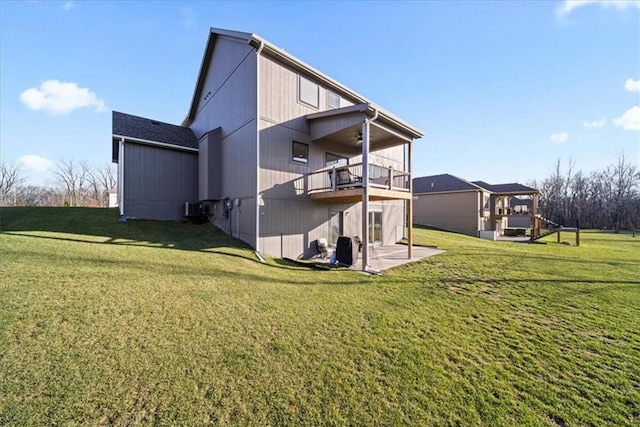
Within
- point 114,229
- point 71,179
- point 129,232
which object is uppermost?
point 71,179

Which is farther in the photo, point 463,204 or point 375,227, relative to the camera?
point 463,204

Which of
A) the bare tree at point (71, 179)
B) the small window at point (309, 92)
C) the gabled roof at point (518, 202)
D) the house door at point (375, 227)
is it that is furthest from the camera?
the bare tree at point (71, 179)

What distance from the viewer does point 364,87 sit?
14.5m

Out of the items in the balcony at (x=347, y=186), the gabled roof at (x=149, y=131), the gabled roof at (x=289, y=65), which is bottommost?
the balcony at (x=347, y=186)

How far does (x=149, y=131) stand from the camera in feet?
44.7

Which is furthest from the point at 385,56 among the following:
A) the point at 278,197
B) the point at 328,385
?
the point at 328,385

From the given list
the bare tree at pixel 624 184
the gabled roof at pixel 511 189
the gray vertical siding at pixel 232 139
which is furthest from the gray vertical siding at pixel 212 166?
the bare tree at pixel 624 184

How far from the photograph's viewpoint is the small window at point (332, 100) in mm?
11945

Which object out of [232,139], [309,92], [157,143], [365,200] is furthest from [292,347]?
[157,143]

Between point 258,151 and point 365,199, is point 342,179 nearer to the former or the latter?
point 365,199

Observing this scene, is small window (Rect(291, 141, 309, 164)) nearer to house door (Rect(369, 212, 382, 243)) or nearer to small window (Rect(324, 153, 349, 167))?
small window (Rect(324, 153, 349, 167))

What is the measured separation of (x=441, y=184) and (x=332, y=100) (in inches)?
704

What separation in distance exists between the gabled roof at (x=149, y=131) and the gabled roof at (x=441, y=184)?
21.7 m

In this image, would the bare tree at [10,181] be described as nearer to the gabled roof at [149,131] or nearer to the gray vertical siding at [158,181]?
the gabled roof at [149,131]
